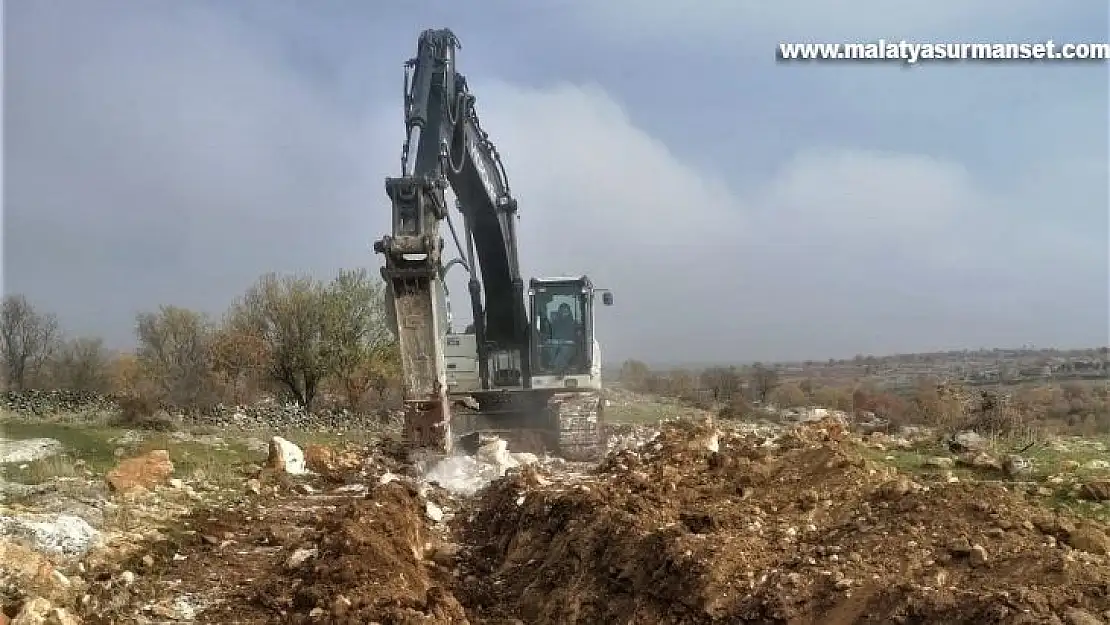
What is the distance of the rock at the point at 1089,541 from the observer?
5773 mm

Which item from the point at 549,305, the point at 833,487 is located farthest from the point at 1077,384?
the point at 833,487

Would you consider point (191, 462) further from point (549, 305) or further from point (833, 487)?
point (833, 487)

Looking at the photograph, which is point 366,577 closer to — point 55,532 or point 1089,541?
point 55,532

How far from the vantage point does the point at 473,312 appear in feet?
53.2

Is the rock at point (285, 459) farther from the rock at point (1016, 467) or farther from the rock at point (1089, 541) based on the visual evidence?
the rock at point (1089, 541)

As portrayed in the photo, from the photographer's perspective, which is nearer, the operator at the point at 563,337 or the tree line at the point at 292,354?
the operator at the point at 563,337

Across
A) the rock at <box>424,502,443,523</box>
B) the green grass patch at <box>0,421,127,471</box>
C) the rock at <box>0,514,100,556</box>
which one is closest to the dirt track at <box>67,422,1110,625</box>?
the rock at <box>424,502,443,523</box>

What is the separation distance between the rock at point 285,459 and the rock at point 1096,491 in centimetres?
1003

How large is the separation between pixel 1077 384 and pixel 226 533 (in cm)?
2989

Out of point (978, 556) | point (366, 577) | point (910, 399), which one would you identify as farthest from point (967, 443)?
point (910, 399)

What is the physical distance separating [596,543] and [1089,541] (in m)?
3.50

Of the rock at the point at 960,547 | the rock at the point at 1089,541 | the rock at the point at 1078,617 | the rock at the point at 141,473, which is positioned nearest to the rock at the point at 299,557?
the rock at the point at 141,473

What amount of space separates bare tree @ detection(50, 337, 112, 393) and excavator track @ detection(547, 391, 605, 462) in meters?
25.1

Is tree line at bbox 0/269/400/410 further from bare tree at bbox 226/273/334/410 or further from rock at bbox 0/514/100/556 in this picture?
rock at bbox 0/514/100/556
